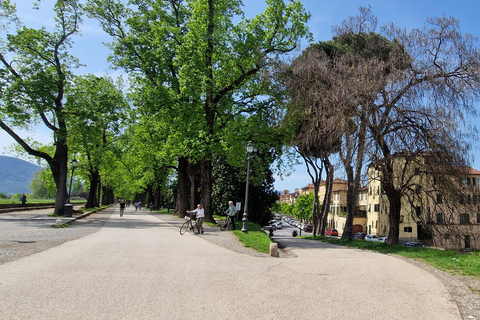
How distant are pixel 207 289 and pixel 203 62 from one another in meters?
19.1

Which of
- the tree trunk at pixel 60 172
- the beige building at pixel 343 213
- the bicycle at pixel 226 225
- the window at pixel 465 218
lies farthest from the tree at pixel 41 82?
the beige building at pixel 343 213

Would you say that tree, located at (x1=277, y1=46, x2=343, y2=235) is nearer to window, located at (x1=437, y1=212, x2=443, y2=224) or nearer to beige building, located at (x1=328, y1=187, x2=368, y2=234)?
window, located at (x1=437, y1=212, x2=443, y2=224)

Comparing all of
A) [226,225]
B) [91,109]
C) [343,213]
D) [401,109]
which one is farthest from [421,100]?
[343,213]

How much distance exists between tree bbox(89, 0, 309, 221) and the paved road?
517 inches

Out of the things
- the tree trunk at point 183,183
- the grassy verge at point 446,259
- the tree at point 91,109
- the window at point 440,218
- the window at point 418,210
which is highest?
the tree at point 91,109

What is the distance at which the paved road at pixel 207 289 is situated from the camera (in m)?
5.60

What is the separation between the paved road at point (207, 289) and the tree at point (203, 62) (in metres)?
13.1

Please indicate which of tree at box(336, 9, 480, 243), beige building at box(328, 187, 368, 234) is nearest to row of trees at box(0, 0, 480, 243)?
tree at box(336, 9, 480, 243)

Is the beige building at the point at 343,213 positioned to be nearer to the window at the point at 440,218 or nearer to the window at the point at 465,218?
the window at the point at 440,218

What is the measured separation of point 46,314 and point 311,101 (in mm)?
14936

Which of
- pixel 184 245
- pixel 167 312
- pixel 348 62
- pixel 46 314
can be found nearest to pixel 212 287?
pixel 167 312

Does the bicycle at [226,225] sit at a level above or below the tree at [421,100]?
below

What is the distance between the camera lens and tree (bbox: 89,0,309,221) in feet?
76.9

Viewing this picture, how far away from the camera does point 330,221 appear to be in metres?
90.9
